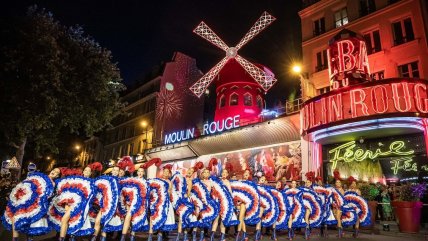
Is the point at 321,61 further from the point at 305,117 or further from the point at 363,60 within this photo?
the point at 305,117

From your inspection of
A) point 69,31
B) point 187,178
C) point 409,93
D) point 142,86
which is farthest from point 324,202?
point 142,86

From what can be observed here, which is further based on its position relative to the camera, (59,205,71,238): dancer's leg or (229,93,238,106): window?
(229,93,238,106): window

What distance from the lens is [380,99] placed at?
13492 millimetres

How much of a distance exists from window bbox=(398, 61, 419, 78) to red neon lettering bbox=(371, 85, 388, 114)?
3175 millimetres

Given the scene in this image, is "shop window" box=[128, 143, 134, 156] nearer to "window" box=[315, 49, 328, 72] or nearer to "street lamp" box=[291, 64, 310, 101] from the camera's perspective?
"street lamp" box=[291, 64, 310, 101]

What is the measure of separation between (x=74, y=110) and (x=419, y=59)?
57.7 feet

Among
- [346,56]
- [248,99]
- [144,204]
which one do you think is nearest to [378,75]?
[346,56]

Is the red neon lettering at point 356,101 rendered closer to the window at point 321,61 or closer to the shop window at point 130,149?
the window at point 321,61

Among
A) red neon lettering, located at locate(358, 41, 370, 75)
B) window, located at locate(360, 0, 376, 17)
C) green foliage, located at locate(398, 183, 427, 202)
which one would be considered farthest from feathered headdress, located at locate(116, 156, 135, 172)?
window, located at locate(360, 0, 376, 17)

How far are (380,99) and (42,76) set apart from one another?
48.0 ft

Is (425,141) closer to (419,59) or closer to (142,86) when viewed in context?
(419,59)

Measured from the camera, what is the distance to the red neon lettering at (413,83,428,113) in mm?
12953

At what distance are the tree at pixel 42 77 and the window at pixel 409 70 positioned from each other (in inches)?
618

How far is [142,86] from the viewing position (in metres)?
40.9
